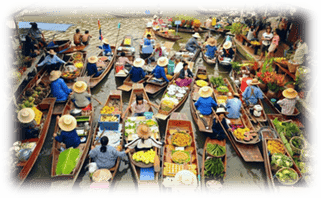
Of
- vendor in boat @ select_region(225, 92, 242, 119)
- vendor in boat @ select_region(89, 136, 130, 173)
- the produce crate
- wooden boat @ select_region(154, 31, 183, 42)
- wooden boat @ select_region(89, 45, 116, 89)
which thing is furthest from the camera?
wooden boat @ select_region(154, 31, 183, 42)

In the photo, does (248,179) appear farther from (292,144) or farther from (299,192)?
(292,144)

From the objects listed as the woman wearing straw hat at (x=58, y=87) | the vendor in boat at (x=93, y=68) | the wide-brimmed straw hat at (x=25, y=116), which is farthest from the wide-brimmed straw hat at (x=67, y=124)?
the vendor in boat at (x=93, y=68)

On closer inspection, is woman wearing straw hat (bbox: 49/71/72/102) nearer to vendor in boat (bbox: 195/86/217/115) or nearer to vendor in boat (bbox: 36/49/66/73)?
vendor in boat (bbox: 36/49/66/73)

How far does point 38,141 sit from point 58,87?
2.84 m

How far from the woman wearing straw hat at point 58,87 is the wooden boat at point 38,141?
0.93 feet

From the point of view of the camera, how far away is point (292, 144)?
24.8ft

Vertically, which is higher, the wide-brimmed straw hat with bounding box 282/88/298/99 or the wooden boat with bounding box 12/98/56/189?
the wide-brimmed straw hat with bounding box 282/88/298/99

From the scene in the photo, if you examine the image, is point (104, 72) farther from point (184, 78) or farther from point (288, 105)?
point (288, 105)

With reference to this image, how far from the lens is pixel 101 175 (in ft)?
20.6

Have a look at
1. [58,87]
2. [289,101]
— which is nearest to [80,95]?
[58,87]

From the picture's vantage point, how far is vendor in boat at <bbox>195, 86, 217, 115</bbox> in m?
8.91

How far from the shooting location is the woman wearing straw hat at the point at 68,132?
685 cm

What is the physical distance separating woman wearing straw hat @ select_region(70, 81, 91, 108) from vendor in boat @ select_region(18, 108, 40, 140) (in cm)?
186

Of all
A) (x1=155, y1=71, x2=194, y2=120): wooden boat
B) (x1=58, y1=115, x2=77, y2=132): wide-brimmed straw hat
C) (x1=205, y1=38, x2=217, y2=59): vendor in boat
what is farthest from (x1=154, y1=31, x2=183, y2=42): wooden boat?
(x1=58, y1=115, x2=77, y2=132): wide-brimmed straw hat
